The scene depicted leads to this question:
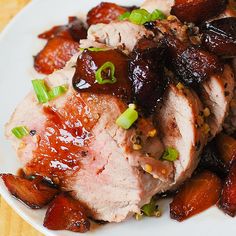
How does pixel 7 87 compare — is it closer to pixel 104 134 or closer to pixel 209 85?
pixel 104 134

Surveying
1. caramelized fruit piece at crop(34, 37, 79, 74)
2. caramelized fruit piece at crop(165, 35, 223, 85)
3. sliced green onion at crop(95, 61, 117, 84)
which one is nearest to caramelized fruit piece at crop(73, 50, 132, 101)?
sliced green onion at crop(95, 61, 117, 84)

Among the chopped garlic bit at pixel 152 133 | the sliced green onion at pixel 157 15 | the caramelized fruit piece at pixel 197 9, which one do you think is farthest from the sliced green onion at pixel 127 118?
the caramelized fruit piece at pixel 197 9

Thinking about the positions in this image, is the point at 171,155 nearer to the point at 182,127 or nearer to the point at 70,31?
the point at 182,127

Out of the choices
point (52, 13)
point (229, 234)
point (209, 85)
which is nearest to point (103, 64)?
point (209, 85)

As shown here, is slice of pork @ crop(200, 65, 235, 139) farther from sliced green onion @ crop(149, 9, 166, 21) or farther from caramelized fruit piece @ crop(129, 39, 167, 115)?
sliced green onion @ crop(149, 9, 166, 21)

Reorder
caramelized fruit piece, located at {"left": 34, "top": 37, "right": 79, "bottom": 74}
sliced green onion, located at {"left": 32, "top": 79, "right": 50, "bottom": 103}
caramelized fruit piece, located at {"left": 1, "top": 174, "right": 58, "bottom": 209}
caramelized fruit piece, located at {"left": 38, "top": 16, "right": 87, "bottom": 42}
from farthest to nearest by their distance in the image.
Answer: caramelized fruit piece, located at {"left": 38, "top": 16, "right": 87, "bottom": 42} < caramelized fruit piece, located at {"left": 34, "top": 37, "right": 79, "bottom": 74} < sliced green onion, located at {"left": 32, "top": 79, "right": 50, "bottom": 103} < caramelized fruit piece, located at {"left": 1, "top": 174, "right": 58, "bottom": 209}

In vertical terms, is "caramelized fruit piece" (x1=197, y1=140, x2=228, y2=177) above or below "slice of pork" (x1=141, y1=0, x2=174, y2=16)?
below
